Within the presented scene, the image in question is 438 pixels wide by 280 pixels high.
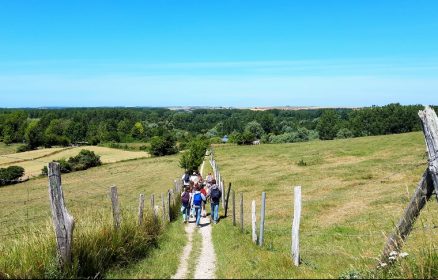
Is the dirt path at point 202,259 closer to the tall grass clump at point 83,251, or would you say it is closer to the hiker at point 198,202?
the hiker at point 198,202

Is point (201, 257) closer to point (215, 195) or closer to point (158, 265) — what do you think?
point (158, 265)

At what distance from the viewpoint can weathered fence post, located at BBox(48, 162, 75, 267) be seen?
7.85 meters

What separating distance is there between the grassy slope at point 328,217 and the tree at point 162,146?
49.1m

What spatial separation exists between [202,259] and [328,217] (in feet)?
35.5

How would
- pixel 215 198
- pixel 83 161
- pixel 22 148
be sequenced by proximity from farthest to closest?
pixel 22 148 < pixel 83 161 < pixel 215 198

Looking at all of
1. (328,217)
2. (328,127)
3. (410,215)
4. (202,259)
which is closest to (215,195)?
(328,217)

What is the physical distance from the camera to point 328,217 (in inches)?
→ 797

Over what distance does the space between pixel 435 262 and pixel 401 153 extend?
4545cm

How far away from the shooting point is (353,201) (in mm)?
23969

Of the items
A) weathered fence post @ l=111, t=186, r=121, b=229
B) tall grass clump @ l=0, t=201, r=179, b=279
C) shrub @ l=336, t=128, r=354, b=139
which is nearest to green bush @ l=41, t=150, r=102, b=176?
shrub @ l=336, t=128, r=354, b=139

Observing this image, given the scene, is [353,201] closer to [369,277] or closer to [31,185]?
[369,277]

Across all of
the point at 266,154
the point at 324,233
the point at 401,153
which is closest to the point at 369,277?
the point at 324,233

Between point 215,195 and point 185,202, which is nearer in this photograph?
point 215,195

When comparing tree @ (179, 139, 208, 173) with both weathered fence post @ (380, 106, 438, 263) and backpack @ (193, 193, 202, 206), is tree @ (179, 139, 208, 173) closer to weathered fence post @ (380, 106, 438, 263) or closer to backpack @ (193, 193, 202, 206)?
backpack @ (193, 193, 202, 206)
